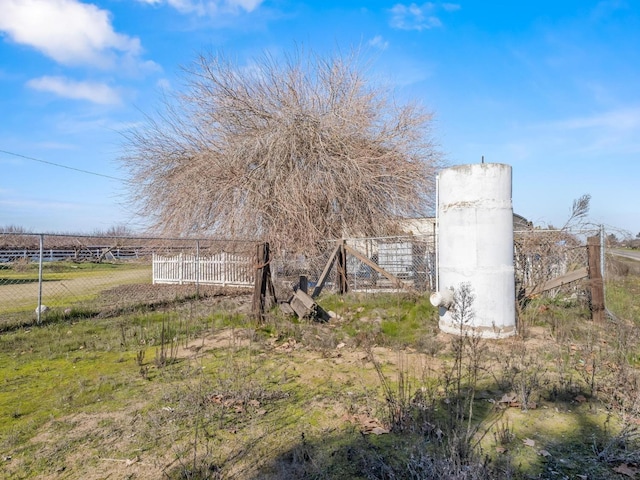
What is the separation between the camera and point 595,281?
275 inches

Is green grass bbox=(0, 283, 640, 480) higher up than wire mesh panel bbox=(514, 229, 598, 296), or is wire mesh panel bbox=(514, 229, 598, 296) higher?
wire mesh panel bbox=(514, 229, 598, 296)

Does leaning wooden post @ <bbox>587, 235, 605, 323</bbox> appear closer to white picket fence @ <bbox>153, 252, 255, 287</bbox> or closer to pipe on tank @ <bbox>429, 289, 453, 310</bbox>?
pipe on tank @ <bbox>429, 289, 453, 310</bbox>

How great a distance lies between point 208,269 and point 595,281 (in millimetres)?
12838

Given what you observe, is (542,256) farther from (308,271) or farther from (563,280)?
(308,271)

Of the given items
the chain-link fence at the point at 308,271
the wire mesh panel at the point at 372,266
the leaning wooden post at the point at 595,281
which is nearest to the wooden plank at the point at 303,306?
the chain-link fence at the point at 308,271

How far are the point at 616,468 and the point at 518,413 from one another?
0.96 m

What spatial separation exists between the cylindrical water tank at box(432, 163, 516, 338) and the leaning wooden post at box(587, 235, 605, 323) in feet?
5.75

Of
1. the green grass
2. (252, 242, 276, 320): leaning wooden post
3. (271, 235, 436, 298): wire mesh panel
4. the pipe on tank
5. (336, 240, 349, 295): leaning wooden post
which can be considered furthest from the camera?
(336, 240, 349, 295): leaning wooden post

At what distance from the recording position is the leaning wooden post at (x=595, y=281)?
6984 mm

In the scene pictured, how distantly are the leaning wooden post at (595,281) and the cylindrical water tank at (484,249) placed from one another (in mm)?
1754

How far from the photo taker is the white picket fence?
15.1 meters

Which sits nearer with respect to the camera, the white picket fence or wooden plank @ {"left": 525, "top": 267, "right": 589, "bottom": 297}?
wooden plank @ {"left": 525, "top": 267, "right": 589, "bottom": 297}

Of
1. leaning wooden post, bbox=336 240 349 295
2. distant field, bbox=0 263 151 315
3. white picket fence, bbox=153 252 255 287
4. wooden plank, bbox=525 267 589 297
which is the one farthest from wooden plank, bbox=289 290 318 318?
distant field, bbox=0 263 151 315

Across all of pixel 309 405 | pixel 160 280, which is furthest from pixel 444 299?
pixel 160 280
